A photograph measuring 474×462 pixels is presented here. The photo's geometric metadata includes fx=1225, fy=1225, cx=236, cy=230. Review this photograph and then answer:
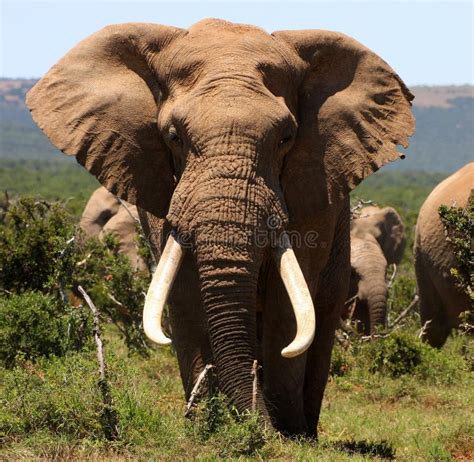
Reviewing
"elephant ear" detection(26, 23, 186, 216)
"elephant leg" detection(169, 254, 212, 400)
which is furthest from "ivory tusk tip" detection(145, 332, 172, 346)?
"elephant ear" detection(26, 23, 186, 216)

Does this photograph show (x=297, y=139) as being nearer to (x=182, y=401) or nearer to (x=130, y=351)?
(x=182, y=401)

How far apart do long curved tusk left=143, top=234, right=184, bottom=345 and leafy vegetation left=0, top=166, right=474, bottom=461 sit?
50cm

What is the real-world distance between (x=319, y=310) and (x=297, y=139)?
63.7 inches

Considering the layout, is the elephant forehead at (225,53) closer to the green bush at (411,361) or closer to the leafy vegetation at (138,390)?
the leafy vegetation at (138,390)

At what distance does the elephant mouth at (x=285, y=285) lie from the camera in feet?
17.7

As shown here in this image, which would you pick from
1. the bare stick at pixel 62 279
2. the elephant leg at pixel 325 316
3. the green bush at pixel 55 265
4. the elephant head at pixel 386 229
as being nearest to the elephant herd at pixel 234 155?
the elephant leg at pixel 325 316

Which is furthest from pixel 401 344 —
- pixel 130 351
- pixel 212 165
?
pixel 212 165

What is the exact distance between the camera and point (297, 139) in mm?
6363

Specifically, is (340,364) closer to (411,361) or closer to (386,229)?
(411,361)

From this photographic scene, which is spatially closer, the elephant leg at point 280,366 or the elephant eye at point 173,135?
the elephant eye at point 173,135

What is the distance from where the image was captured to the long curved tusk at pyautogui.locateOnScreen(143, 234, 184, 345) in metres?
5.39

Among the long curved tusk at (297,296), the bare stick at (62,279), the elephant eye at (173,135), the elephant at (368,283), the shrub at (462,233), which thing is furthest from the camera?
the elephant at (368,283)

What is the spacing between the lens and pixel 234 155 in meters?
5.66

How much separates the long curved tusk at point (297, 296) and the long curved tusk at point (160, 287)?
0.48 m
